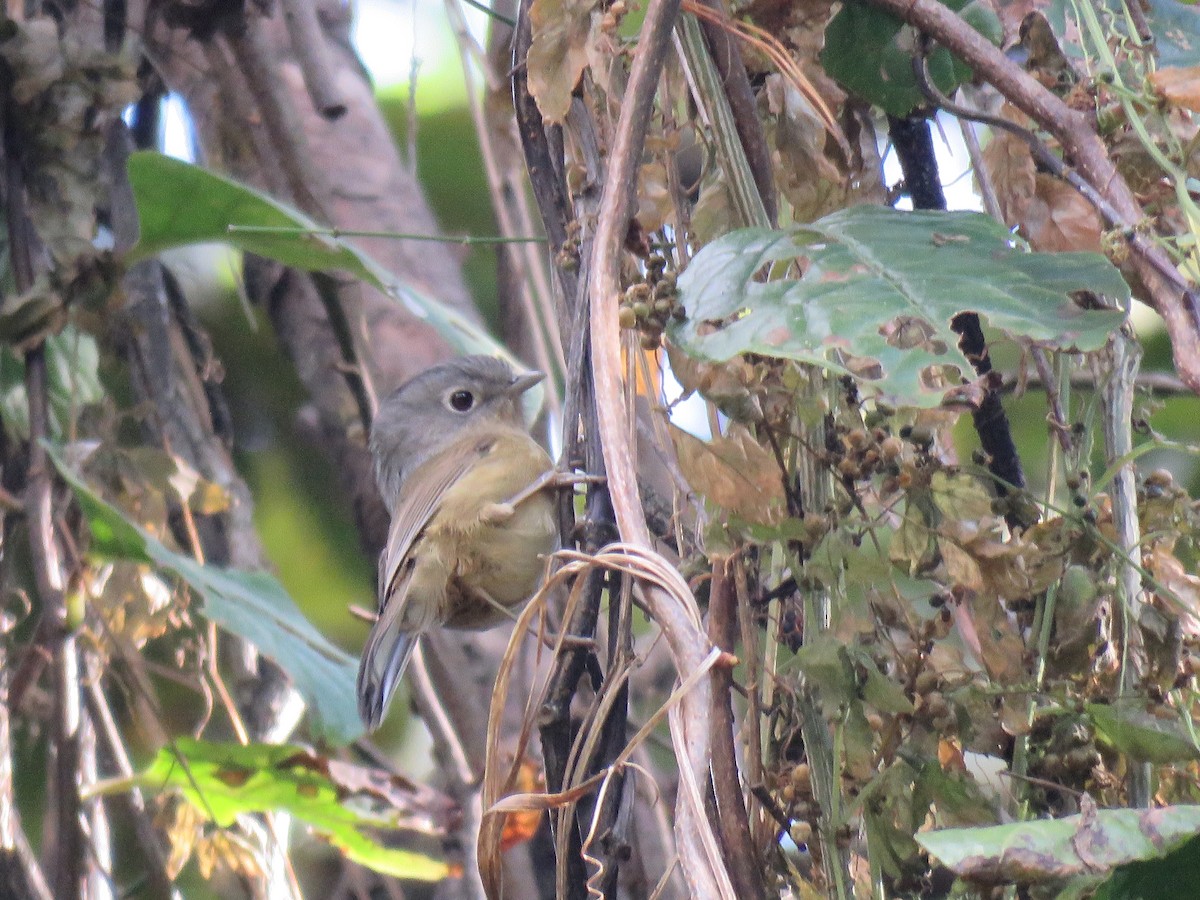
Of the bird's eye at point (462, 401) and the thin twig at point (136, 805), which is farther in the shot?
the bird's eye at point (462, 401)

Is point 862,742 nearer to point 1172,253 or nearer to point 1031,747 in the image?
point 1031,747

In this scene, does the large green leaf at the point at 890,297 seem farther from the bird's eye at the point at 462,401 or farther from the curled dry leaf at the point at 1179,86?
the bird's eye at the point at 462,401

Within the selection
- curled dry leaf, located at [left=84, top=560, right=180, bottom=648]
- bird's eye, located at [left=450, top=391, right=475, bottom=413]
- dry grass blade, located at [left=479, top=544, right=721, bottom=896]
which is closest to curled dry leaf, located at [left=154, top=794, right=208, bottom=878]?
curled dry leaf, located at [left=84, top=560, right=180, bottom=648]

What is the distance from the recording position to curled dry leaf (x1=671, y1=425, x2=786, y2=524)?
1.76m

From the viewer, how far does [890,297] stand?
1.68 m

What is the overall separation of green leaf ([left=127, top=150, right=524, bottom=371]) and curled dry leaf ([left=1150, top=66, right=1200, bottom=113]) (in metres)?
2.11

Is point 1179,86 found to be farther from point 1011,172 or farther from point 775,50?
point 775,50

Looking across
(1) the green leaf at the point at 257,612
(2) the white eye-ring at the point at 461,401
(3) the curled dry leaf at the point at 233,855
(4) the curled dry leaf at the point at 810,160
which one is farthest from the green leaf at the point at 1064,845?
(2) the white eye-ring at the point at 461,401

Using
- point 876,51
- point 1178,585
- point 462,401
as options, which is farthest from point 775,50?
point 462,401

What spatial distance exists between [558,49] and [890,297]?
71 cm

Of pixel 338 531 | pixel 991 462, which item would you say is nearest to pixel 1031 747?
pixel 991 462

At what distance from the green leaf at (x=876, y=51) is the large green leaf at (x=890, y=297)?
0.40 metres

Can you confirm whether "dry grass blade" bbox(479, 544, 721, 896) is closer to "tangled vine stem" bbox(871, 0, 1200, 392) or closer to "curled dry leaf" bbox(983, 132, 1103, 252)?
"tangled vine stem" bbox(871, 0, 1200, 392)

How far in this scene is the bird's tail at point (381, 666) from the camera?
3.08 metres
